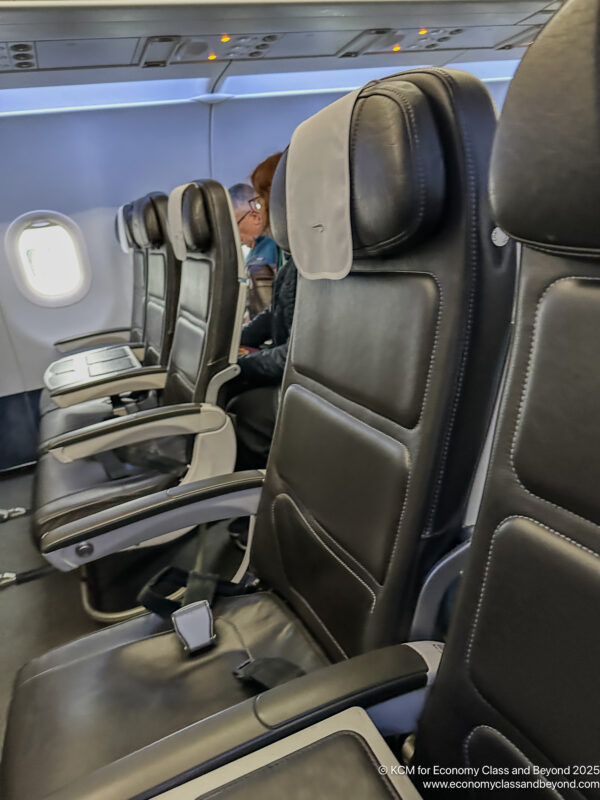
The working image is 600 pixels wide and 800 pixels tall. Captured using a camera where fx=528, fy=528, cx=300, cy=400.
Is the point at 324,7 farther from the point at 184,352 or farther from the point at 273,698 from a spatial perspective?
the point at 273,698

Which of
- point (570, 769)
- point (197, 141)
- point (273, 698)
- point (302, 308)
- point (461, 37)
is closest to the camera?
point (570, 769)

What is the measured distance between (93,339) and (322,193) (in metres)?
3.50

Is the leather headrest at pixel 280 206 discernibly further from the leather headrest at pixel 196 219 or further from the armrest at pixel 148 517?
the leather headrest at pixel 196 219

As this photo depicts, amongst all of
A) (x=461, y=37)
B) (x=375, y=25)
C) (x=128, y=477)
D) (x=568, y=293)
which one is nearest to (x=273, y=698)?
(x=568, y=293)

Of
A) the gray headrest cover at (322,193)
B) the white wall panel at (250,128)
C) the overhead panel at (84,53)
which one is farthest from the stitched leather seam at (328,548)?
the white wall panel at (250,128)

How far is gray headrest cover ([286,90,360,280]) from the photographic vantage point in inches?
32.9

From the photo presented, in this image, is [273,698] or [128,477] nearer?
[273,698]

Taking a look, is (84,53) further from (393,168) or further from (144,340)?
(393,168)

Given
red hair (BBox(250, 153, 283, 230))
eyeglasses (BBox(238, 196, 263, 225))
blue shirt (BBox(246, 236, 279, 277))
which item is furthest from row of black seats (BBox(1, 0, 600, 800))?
blue shirt (BBox(246, 236, 279, 277))

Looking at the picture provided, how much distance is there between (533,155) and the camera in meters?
0.47

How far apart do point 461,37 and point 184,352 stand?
2417 millimetres

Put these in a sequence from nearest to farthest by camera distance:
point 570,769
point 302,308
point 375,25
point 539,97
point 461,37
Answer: point 539,97 → point 570,769 → point 302,308 → point 375,25 → point 461,37

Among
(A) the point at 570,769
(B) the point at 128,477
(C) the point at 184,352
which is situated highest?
(C) the point at 184,352

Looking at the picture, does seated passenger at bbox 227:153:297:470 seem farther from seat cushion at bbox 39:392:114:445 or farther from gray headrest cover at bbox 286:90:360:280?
gray headrest cover at bbox 286:90:360:280
